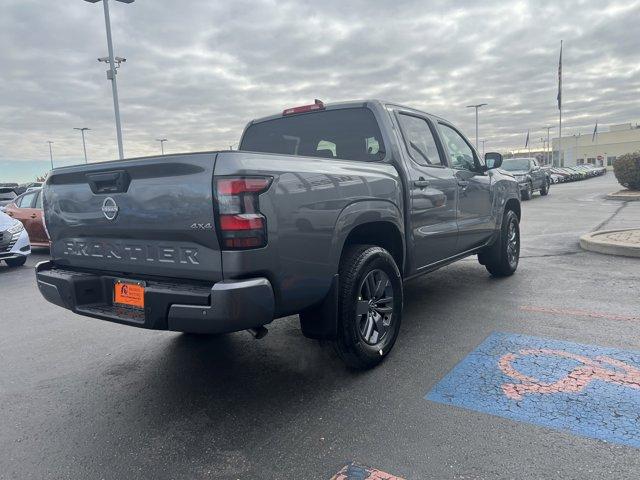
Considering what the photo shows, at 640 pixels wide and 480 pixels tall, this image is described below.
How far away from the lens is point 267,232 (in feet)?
8.82

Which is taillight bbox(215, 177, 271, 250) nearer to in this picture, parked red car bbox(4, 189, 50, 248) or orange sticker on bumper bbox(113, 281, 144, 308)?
orange sticker on bumper bbox(113, 281, 144, 308)

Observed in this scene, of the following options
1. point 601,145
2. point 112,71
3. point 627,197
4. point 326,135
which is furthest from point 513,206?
point 601,145

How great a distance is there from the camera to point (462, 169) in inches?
203

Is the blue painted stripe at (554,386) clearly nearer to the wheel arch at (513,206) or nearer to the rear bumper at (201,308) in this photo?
the rear bumper at (201,308)

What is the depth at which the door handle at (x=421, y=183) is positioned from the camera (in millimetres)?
4181

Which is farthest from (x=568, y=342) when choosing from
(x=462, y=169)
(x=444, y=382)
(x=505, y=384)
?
(x=462, y=169)

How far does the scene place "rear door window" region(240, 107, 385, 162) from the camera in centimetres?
422

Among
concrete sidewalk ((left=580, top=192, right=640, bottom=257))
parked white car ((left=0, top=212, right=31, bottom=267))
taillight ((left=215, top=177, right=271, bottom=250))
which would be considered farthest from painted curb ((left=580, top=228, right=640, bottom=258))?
parked white car ((left=0, top=212, right=31, bottom=267))

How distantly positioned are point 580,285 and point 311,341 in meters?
3.45

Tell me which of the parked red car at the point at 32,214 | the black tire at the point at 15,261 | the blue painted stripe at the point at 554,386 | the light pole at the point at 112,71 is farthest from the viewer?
the light pole at the point at 112,71

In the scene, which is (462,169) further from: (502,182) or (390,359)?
(390,359)

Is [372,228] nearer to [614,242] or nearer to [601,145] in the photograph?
[614,242]

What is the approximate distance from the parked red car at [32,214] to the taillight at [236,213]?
9617 mm

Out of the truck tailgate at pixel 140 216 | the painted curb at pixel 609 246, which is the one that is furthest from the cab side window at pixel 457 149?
the painted curb at pixel 609 246
